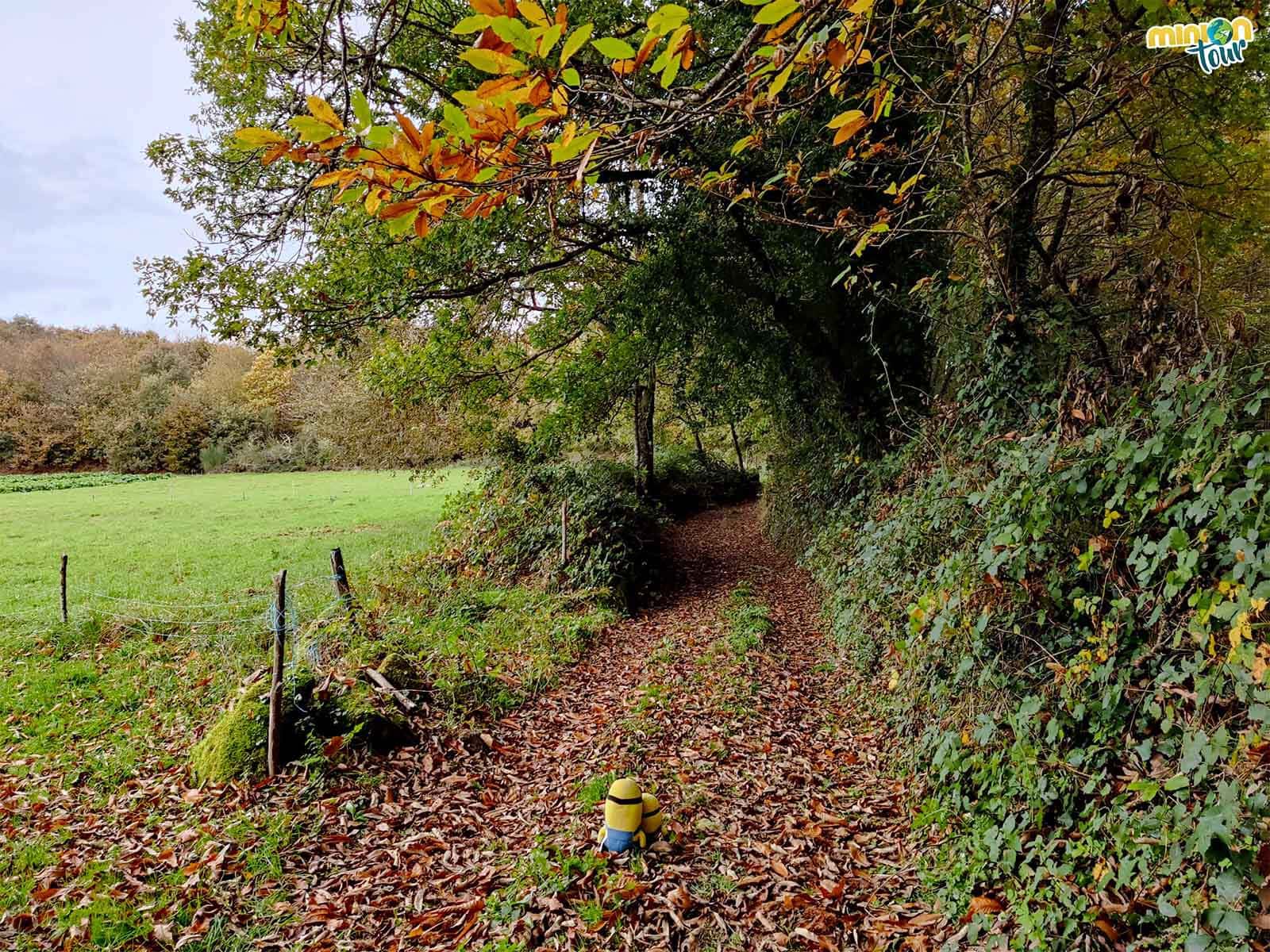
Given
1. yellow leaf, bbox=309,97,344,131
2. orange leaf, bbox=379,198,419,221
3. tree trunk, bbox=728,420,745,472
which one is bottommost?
tree trunk, bbox=728,420,745,472

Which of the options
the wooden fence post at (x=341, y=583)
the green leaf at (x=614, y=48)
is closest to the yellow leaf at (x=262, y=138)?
the green leaf at (x=614, y=48)

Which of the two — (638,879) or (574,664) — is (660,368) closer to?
(574,664)

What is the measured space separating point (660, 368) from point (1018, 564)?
10.5m

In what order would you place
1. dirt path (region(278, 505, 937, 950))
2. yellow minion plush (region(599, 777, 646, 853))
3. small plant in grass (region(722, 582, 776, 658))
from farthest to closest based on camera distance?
1. small plant in grass (region(722, 582, 776, 658))
2. yellow minion plush (region(599, 777, 646, 853))
3. dirt path (region(278, 505, 937, 950))

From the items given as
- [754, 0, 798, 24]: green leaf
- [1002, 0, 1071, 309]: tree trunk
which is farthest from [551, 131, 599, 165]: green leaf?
[1002, 0, 1071, 309]: tree trunk

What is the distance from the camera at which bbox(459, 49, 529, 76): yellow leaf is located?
1.18 meters

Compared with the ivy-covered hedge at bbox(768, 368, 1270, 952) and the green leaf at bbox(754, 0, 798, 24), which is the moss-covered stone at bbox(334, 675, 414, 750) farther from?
the green leaf at bbox(754, 0, 798, 24)

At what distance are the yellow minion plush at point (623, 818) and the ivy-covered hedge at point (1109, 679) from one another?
158 cm

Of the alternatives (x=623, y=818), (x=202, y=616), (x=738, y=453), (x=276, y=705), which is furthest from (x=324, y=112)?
(x=738, y=453)

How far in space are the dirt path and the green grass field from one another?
4701 mm

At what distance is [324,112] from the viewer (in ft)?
4.25

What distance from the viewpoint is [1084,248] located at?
20.6 feet

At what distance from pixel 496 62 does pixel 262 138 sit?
519 mm

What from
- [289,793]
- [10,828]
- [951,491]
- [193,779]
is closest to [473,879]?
[289,793]
